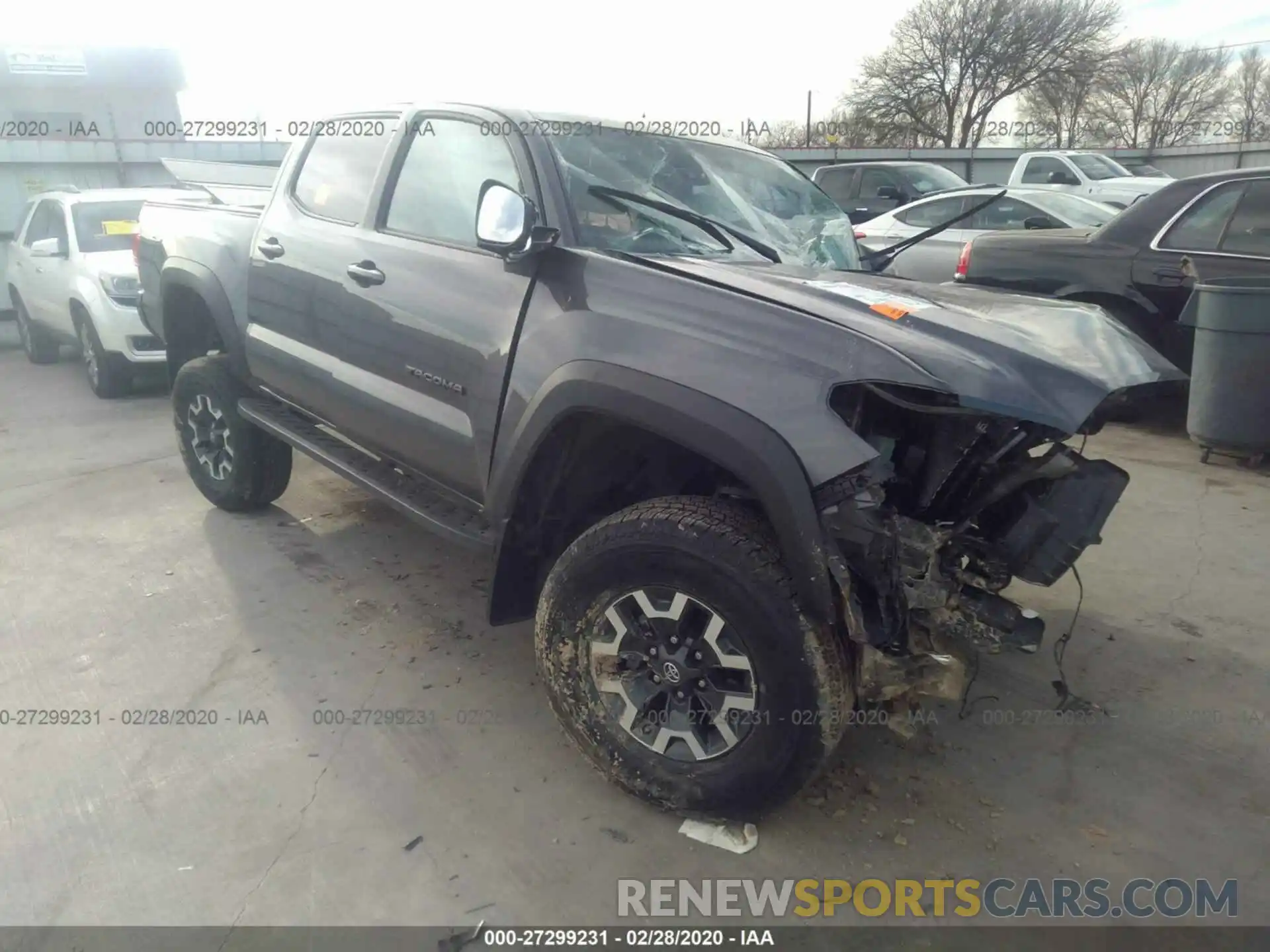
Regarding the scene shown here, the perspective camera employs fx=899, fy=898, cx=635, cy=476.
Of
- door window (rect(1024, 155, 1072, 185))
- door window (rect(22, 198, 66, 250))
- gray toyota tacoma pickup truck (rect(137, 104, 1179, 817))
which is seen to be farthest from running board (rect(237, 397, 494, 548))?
door window (rect(1024, 155, 1072, 185))

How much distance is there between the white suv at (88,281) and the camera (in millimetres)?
7512

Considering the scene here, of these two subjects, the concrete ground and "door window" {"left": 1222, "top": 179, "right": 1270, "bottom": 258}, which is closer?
the concrete ground

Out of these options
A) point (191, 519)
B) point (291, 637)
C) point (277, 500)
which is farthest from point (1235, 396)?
point (191, 519)

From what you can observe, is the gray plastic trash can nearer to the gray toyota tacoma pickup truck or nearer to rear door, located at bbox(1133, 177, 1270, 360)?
rear door, located at bbox(1133, 177, 1270, 360)

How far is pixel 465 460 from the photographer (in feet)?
9.67

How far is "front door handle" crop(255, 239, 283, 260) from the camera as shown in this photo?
3.91 m

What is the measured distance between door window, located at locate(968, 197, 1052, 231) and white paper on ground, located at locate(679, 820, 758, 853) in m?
7.95

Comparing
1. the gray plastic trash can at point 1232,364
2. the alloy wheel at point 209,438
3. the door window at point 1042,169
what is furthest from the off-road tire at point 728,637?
the door window at point 1042,169

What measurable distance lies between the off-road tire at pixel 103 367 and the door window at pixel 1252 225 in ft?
27.0

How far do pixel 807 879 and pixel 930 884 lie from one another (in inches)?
12.5

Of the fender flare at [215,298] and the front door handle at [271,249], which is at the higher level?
the front door handle at [271,249]

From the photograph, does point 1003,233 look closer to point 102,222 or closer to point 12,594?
point 12,594

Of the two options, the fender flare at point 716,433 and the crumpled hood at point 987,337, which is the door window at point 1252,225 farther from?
the fender flare at point 716,433

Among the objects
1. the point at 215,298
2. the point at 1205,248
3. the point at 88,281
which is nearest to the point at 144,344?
the point at 88,281
